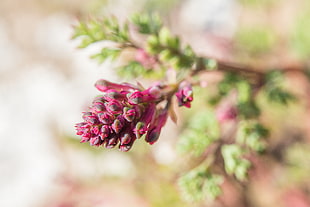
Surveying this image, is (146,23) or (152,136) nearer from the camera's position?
(152,136)

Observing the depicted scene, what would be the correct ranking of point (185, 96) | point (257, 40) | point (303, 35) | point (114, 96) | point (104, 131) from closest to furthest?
point (104, 131)
point (114, 96)
point (185, 96)
point (303, 35)
point (257, 40)

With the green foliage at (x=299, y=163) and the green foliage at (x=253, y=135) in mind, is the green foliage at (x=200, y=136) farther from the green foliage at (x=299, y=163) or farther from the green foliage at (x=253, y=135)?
the green foliage at (x=299, y=163)

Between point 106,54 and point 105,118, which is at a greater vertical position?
point 106,54

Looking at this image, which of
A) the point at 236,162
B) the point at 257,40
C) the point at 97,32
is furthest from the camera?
the point at 257,40

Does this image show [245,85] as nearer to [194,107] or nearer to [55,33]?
[194,107]

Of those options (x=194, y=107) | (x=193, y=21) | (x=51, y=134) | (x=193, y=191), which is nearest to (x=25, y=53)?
(x=51, y=134)

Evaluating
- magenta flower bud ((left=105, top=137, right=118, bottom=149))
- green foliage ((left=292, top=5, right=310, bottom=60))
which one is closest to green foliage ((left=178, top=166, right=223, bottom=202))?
magenta flower bud ((left=105, top=137, right=118, bottom=149))

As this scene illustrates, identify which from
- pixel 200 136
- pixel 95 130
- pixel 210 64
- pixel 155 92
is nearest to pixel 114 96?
pixel 95 130

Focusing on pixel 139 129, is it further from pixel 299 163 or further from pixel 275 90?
pixel 299 163
